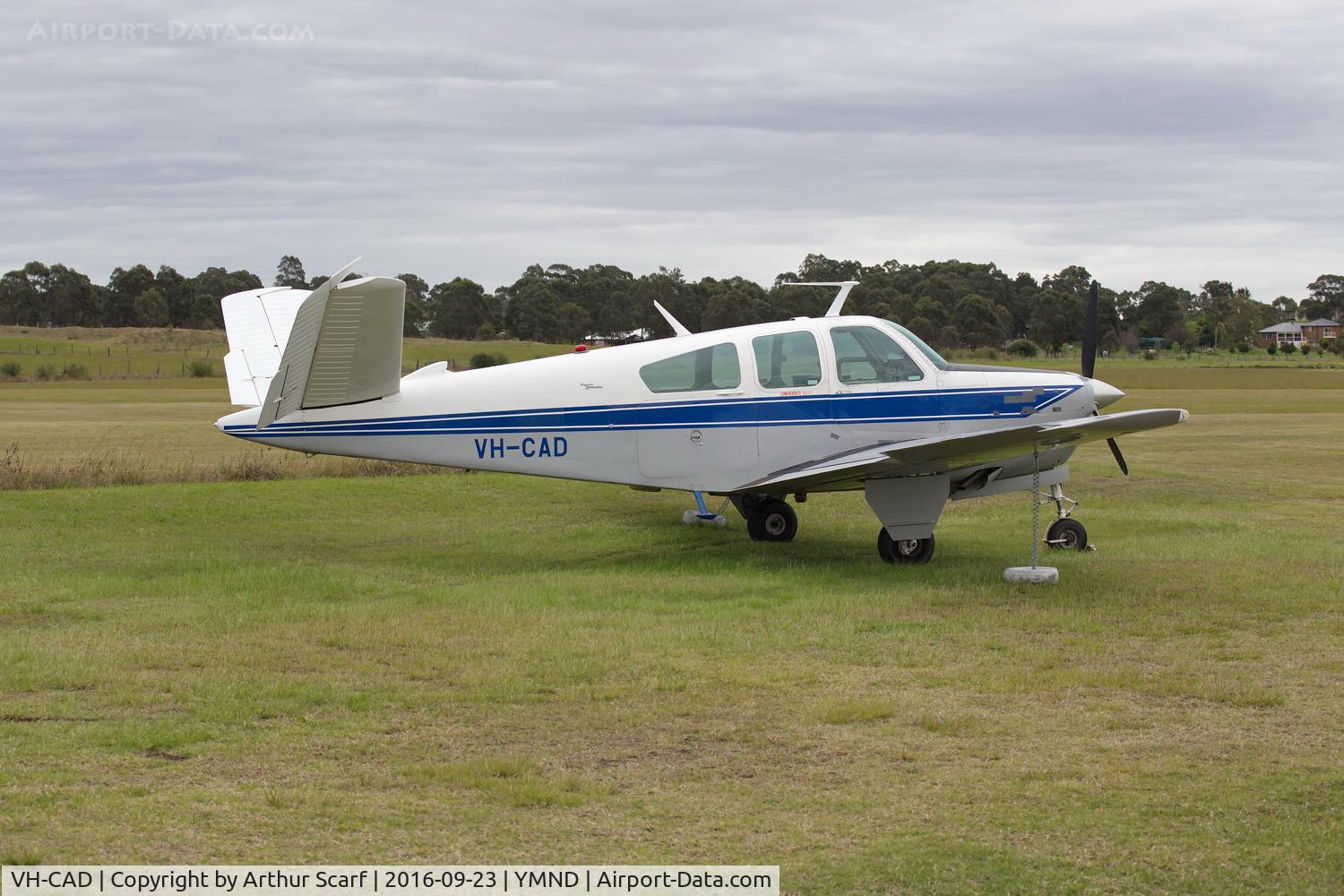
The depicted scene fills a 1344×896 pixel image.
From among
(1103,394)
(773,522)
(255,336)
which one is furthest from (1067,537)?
(255,336)

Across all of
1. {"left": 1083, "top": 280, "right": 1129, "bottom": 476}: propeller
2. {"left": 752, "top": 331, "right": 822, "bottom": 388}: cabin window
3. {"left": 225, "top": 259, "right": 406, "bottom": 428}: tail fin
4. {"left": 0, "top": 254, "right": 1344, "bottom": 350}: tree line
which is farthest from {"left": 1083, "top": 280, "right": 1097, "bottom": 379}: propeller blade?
{"left": 0, "top": 254, "right": 1344, "bottom": 350}: tree line

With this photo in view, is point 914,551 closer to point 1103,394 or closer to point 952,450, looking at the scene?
point 952,450

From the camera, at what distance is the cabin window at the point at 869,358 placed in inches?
465

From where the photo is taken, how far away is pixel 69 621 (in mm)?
9008

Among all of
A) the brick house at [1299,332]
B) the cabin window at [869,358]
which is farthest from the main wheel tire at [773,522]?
the brick house at [1299,332]

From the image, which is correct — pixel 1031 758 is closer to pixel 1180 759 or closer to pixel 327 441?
pixel 1180 759

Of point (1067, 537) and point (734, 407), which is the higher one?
point (734, 407)

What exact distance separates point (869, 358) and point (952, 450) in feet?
4.98

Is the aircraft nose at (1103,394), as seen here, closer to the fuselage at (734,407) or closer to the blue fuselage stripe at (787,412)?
the fuselage at (734,407)

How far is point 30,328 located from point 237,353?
80.0m

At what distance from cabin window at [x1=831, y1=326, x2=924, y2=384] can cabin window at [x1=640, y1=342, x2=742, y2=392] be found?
97 cm

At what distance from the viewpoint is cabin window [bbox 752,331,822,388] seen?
38.8 feet

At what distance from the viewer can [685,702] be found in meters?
6.85

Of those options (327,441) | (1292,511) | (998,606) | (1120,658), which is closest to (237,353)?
(327,441)
